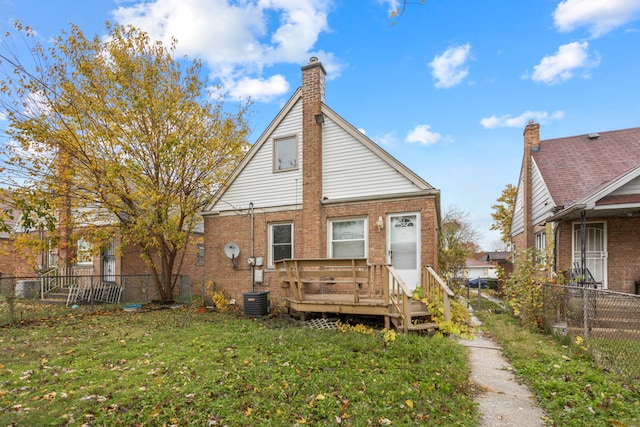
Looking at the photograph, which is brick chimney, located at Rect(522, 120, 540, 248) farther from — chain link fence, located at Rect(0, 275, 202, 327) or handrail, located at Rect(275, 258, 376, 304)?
chain link fence, located at Rect(0, 275, 202, 327)

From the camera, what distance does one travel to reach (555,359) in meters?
6.29

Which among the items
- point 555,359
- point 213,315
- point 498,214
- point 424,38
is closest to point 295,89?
point 424,38

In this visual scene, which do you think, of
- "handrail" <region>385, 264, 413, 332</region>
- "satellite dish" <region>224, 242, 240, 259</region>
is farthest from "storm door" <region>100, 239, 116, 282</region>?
"handrail" <region>385, 264, 413, 332</region>

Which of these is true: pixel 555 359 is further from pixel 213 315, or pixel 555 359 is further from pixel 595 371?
Result: pixel 213 315

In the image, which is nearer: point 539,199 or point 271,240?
point 271,240

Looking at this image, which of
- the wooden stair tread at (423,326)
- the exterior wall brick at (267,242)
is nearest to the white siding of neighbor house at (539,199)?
the exterior wall brick at (267,242)

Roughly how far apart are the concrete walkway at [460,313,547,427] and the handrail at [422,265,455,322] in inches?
39.7

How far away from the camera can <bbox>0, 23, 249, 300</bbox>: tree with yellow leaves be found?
1173 centimetres

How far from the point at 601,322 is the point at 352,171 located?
6950 millimetres

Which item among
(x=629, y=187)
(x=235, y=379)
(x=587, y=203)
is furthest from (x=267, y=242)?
→ (x=629, y=187)

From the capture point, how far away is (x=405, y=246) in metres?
10.0

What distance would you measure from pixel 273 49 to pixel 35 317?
37.9 ft

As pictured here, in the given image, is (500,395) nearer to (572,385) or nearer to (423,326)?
(572,385)

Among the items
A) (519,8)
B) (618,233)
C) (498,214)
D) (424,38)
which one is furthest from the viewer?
(498,214)
